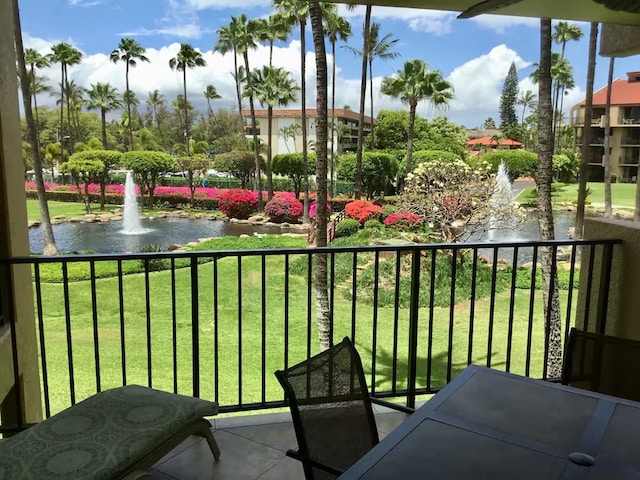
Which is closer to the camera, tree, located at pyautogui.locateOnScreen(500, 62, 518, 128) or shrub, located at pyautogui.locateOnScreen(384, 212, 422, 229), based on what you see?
shrub, located at pyautogui.locateOnScreen(384, 212, 422, 229)

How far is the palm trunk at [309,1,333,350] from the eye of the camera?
327 inches

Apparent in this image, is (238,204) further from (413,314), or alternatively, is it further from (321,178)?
(413,314)

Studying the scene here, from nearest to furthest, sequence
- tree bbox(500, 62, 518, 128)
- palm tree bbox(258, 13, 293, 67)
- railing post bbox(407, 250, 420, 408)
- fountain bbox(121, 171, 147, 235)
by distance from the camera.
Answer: railing post bbox(407, 250, 420, 408) < palm tree bbox(258, 13, 293, 67) < fountain bbox(121, 171, 147, 235) < tree bbox(500, 62, 518, 128)

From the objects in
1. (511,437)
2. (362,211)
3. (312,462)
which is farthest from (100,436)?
(362,211)

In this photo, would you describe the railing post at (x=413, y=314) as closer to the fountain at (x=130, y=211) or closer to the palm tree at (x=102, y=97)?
the fountain at (x=130, y=211)

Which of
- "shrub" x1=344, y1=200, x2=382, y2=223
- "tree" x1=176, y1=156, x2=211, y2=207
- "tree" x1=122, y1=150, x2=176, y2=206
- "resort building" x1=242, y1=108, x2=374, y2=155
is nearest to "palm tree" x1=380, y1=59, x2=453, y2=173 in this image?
"shrub" x1=344, y1=200, x2=382, y2=223

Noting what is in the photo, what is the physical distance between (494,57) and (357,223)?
1759 inches

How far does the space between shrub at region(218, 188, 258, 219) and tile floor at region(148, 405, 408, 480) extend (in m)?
21.3

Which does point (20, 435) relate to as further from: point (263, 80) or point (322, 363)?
point (263, 80)

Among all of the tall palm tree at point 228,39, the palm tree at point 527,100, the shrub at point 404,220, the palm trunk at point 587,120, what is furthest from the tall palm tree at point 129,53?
the palm tree at point 527,100

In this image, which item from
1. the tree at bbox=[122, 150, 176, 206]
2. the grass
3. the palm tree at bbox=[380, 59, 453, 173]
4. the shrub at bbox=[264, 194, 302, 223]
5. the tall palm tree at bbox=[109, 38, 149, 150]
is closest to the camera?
the shrub at bbox=[264, 194, 302, 223]

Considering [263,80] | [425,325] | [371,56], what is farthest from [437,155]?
[425,325]

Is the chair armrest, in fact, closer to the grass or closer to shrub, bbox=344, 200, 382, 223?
shrub, bbox=344, 200, 382, 223

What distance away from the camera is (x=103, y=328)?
11.1m
